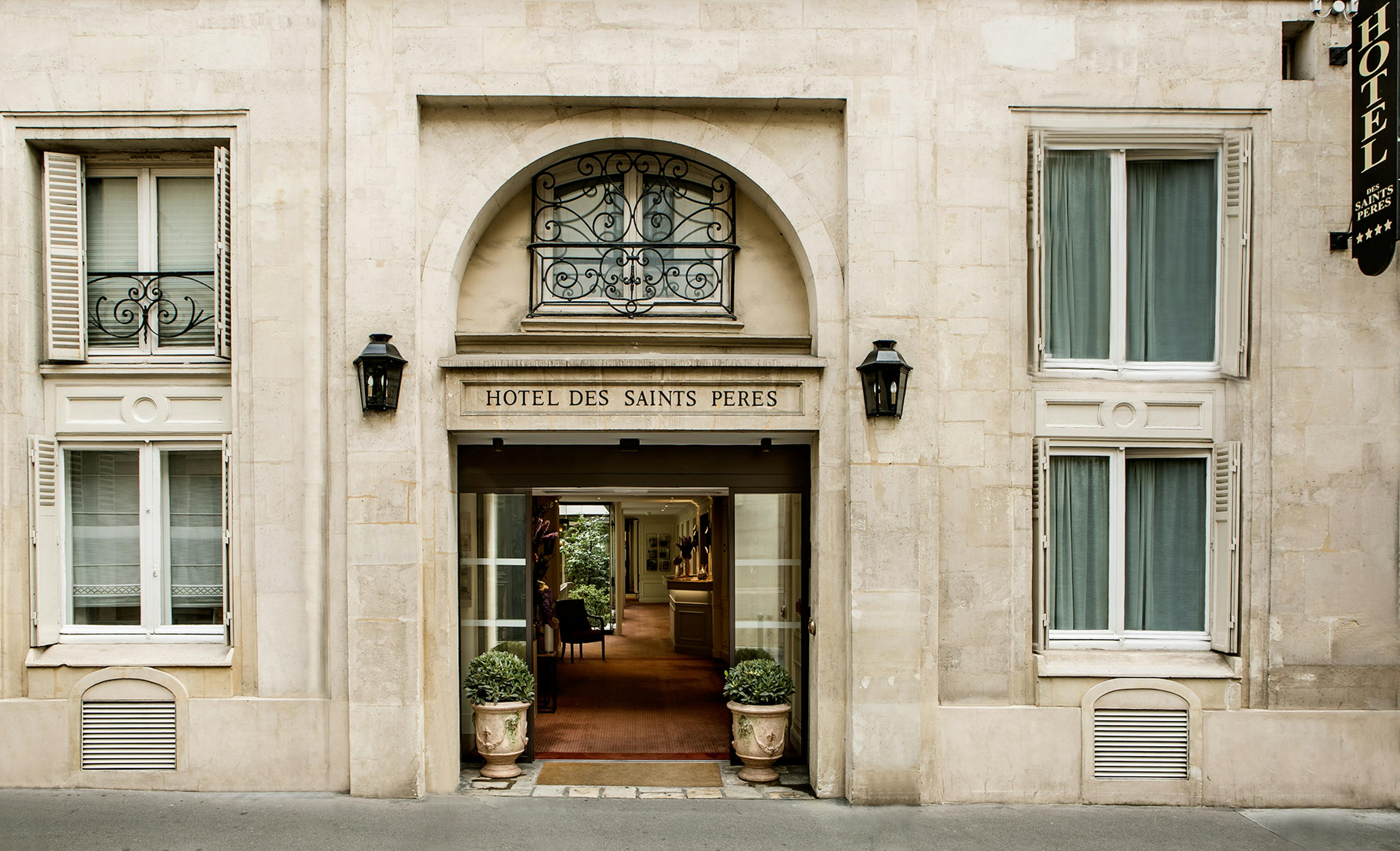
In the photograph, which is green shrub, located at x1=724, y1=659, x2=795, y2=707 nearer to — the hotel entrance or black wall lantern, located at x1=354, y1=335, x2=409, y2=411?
the hotel entrance

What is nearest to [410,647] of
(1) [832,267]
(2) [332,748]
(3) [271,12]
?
(2) [332,748]

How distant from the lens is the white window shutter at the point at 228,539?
7.66m

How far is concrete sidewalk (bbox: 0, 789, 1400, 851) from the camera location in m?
6.64

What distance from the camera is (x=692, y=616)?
587 inches

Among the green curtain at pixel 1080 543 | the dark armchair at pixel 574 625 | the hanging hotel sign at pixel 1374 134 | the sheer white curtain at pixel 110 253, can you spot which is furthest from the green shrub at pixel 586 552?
the hanging hotel sign at pixel 1374 134

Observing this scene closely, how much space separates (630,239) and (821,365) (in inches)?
85.1

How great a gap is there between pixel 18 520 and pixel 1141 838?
32.0 ft

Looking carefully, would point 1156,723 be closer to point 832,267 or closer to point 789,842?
point 789,842

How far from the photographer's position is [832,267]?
7770 mm

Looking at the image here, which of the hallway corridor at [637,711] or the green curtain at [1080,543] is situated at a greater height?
the green curtain at [1080,543]

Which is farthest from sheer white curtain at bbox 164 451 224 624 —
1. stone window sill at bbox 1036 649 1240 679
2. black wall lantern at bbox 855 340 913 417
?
stone window sill at bbox 1036 649 1240 679

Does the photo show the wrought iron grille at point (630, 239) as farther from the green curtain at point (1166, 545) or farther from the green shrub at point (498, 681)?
the green curtain at point (1166, 545)

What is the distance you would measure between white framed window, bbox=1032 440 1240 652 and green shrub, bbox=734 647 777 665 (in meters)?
2.64

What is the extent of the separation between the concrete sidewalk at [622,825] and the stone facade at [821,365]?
241mm
